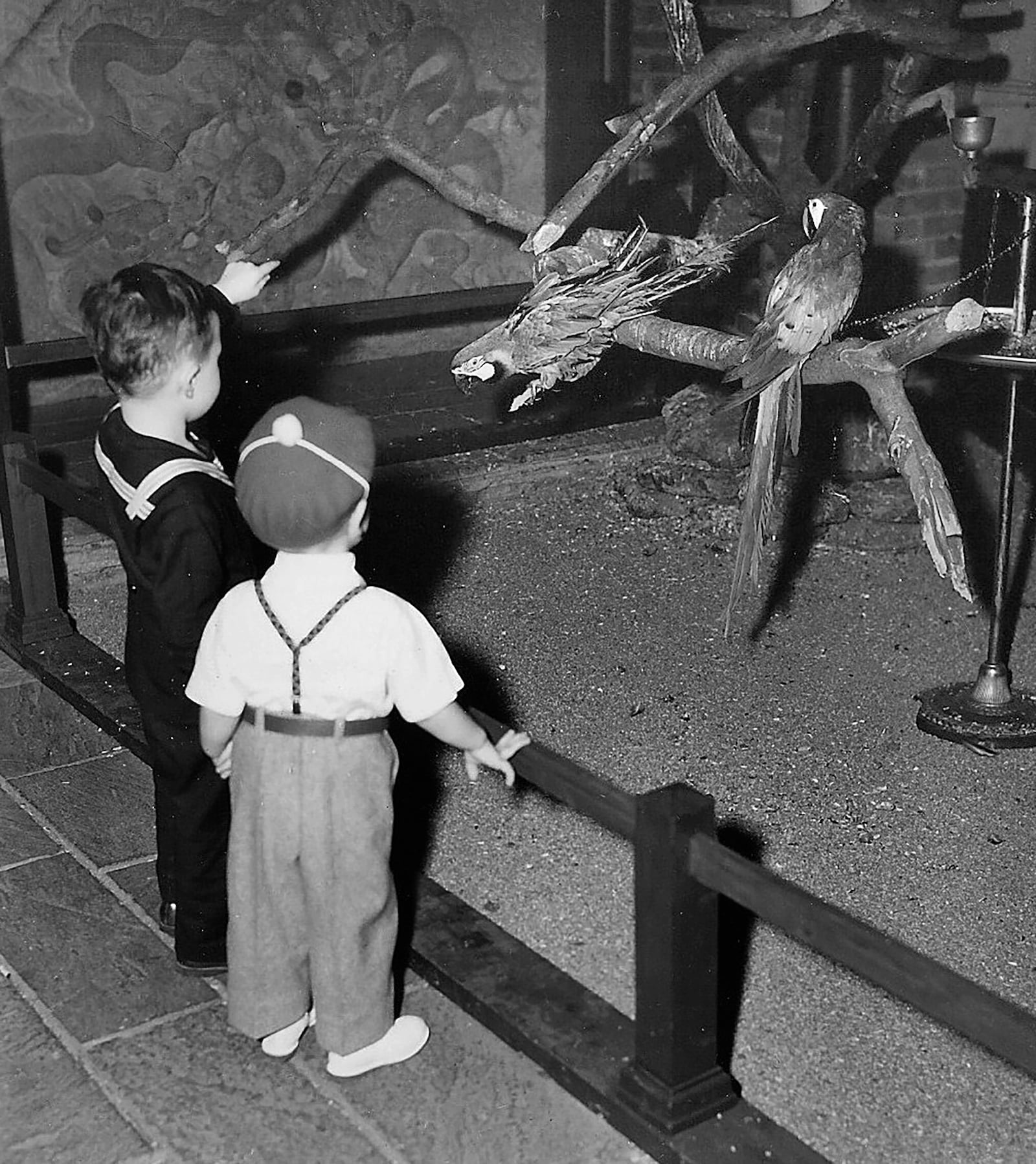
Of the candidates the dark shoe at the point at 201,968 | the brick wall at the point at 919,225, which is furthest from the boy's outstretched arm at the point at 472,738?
the brick wall at the point at 919,225

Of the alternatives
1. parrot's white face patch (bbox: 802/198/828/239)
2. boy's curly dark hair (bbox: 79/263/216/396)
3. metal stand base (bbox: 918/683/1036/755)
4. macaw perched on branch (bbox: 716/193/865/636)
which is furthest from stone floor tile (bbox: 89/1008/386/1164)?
parrot's white face patch (bbox: 802/198/828/239)

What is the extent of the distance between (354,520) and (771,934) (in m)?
0.80

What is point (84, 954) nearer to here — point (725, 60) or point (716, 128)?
point (725, 60)

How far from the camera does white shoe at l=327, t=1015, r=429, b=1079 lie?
51.3 inches

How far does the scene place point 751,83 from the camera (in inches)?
127

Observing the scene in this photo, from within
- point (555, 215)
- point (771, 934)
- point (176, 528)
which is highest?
point (555, 215)

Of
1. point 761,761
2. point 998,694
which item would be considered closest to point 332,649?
point 761,761

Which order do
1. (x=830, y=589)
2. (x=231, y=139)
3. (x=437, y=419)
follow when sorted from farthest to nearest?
(x=231, y=139)
(x=437, y=419)
(x=830, y=589)

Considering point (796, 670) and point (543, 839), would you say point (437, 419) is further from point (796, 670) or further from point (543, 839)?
point (543, 839)

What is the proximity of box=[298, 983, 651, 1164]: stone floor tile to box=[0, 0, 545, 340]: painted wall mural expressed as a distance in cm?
278

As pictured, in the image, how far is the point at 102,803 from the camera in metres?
1.86

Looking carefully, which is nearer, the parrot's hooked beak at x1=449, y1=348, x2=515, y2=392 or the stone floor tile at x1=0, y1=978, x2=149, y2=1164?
the stone floor tile at x1=0, y1=978, x2=149, y2=1164

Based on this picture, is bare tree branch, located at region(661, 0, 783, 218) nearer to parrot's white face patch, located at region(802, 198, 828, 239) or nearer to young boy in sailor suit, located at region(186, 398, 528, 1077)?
parrot's white face patch, located at region(802, 198, 828, 239)

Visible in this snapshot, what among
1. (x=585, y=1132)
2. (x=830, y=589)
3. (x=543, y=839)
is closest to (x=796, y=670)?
(x=830, y=589)
